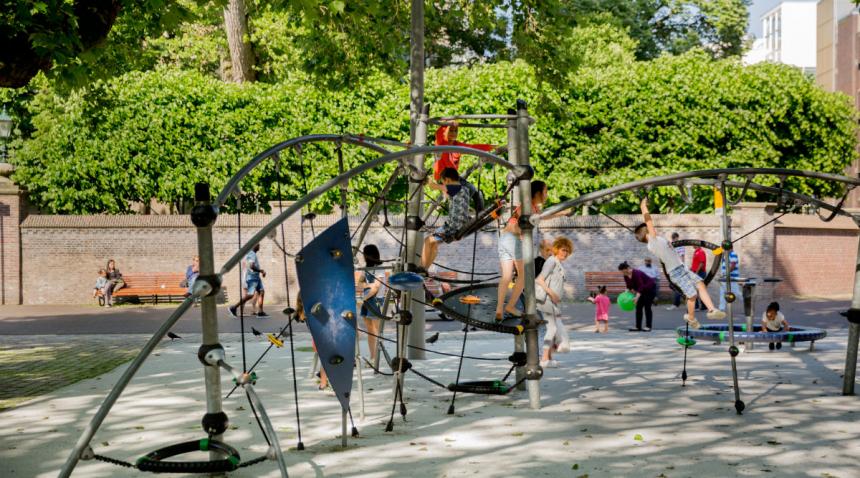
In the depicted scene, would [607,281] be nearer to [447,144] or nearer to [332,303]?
[447,144]

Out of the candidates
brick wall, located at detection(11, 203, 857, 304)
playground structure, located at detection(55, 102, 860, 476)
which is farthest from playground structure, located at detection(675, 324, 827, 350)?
brick wall, located at detection(11, 203, 857, 304)

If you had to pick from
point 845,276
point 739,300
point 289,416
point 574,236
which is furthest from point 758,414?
point 845,276

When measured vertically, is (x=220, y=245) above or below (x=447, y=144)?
below

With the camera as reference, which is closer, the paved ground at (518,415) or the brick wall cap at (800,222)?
the paved ground at (518,415)

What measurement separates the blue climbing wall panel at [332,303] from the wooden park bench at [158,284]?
62.9ft

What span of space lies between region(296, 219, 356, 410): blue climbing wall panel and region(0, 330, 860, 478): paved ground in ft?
2.33

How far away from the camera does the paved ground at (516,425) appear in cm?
774

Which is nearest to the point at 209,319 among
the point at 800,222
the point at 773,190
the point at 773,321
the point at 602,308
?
the point at 773,190

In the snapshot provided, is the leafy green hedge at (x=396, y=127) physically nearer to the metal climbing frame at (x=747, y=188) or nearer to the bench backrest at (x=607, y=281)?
the bench backrest at (x=607, y=281)

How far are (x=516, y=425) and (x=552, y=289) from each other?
12.5 feet

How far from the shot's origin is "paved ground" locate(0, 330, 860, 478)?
7738 millimetres

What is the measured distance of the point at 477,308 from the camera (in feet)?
37.1

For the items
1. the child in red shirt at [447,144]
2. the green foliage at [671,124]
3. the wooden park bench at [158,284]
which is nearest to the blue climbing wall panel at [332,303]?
the child in red shirt at [447,144]

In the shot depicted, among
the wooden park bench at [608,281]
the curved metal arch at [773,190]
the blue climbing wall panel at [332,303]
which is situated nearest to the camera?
the blue climbing wall panel at [332,303]
